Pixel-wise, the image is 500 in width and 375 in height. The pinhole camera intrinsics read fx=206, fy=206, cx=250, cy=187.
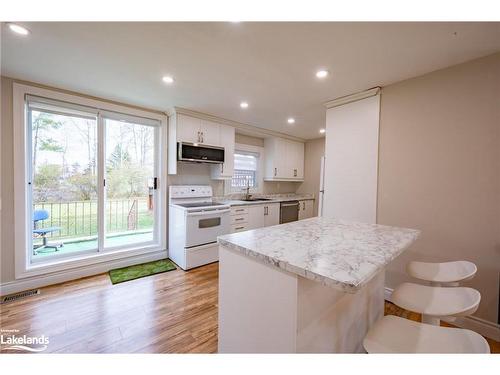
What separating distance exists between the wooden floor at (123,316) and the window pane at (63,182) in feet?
2.23

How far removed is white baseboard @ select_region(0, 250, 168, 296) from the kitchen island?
2.32 m

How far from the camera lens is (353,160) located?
8.24 ft

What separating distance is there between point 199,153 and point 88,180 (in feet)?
5.02

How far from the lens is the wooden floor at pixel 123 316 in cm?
157

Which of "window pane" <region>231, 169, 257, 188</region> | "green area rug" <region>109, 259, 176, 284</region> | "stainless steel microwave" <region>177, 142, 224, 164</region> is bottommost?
"green area rug" <region>109, 259, 176, 284</region>

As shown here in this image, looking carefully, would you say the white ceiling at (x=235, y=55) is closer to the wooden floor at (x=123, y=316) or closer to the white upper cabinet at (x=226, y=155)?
the white upper cabinet at (x=226, y=155)

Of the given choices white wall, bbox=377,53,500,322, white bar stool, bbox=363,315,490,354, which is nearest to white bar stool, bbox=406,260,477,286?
white bar stool, bbox=363,315,490,354

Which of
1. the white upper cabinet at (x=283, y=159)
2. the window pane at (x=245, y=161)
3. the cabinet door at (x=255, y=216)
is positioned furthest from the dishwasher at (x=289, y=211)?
the window pane at (x=245, y=161)

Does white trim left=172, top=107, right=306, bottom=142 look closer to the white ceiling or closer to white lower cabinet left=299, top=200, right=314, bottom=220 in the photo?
the white ceiling

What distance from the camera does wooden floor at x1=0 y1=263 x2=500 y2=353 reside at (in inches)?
61.7

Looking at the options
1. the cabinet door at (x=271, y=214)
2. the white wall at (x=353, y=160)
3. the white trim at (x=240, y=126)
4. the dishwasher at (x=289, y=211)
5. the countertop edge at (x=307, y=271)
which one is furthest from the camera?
the dishwasher at (x=289, y=211)

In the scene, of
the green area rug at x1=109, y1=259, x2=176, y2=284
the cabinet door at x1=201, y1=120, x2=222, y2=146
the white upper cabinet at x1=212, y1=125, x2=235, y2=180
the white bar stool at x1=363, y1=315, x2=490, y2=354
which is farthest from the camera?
the white upper cabinet at x1=212, y1=125, x2=235, y2=180

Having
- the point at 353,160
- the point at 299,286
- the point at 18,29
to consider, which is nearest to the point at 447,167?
the point at 353,160
